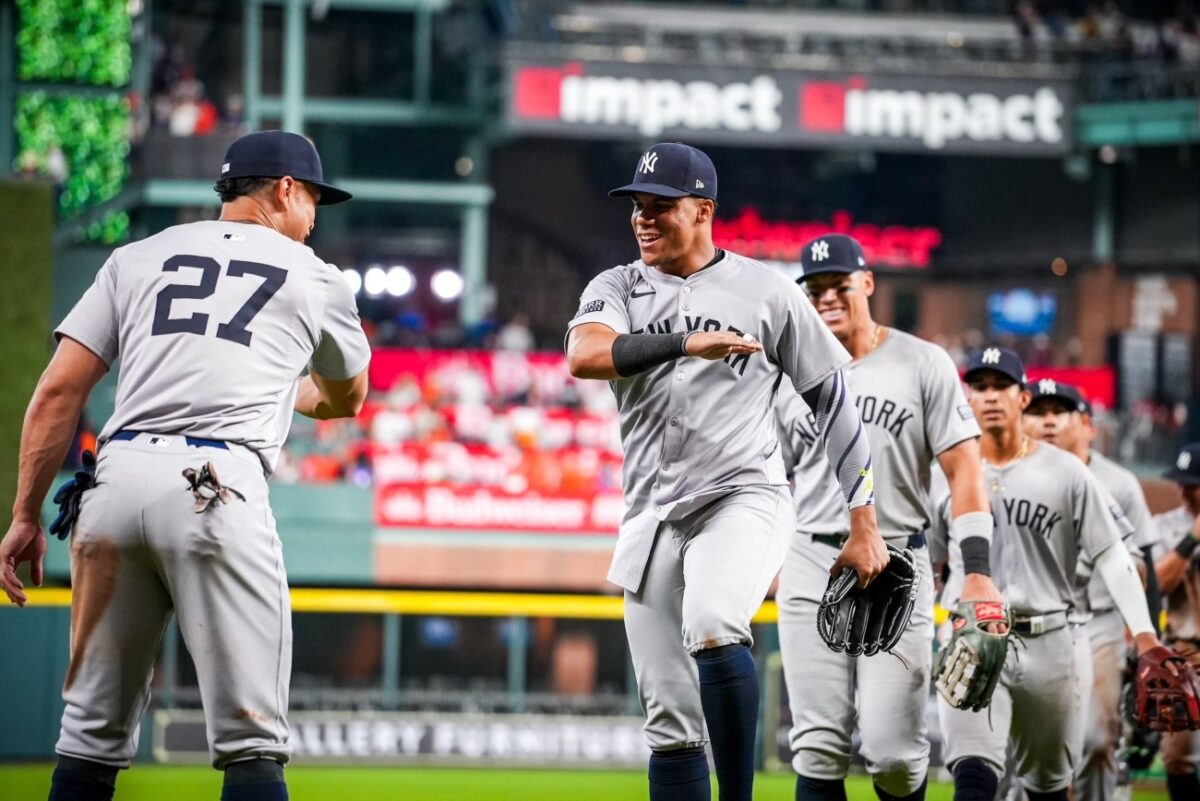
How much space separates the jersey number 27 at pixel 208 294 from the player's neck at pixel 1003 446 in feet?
10.8

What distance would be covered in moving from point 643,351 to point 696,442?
436 mm

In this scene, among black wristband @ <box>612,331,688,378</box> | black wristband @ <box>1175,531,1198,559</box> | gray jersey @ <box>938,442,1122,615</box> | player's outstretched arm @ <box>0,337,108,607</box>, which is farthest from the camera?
black wristband @ <box>1175,531,1198,559</box>

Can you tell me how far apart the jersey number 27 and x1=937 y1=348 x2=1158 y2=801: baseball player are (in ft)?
10.00

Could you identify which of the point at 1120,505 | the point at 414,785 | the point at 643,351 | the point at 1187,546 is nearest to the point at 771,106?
the point at 414,785

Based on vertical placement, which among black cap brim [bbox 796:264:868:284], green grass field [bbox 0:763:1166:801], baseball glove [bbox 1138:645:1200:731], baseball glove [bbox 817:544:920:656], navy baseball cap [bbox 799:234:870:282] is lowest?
green grass field [bbox 0:763:1166:801]

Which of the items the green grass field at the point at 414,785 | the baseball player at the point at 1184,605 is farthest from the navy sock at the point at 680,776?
the green grass field at the point at 414,785

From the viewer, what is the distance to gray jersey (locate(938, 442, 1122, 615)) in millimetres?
6344

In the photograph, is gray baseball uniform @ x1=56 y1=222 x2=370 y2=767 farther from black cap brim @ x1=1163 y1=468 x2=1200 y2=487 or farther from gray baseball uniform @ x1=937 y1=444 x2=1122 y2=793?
black cap brim @ x1=1163 y1=468 x2=1200 y2=487

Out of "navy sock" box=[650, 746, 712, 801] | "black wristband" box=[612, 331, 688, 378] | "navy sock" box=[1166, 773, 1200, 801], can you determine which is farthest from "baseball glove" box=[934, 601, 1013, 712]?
"navy sock" box=[1166, 773, 1200, 801]

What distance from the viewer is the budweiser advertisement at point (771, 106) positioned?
22.3 m

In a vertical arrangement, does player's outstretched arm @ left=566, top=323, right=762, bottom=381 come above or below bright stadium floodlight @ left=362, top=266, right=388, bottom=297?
below

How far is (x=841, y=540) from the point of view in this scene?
5637 millimetres

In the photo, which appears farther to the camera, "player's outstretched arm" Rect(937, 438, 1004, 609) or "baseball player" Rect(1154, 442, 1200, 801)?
"baseball player" Rect(1154, 442, 1200, 801)

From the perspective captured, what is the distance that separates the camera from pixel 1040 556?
21.0ft
